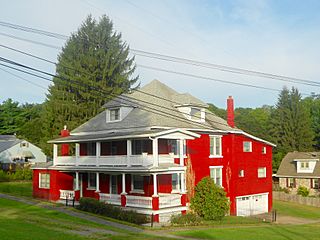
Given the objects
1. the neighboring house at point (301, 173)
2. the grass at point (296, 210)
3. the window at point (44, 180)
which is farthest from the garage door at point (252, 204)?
the window at point (44, 180)

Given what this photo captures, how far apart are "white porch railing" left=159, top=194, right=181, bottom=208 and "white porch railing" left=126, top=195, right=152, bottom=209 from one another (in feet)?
2.62

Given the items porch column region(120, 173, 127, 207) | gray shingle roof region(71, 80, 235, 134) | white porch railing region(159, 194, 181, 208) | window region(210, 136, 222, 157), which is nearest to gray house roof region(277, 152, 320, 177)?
gray shingle roof region(71, 80, 235, 134)

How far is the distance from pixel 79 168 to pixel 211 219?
10.9m

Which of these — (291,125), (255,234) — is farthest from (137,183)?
(291,125)

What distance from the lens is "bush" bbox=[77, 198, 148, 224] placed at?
27719 millimetres

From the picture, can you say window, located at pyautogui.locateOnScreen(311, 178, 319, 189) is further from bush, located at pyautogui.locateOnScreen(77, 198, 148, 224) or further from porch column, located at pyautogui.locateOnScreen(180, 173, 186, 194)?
bush, located at pyautogui.locateOnScreen(77, 198, 148, 224)

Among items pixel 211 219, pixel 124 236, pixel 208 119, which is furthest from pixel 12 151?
pixel 124 236

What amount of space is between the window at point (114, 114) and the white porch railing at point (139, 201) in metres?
7.98

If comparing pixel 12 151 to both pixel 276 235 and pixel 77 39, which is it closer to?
pixel 77 39

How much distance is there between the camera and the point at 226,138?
36906 mm

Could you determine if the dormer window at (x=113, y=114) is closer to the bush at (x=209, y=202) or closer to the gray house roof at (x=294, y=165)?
the bush at (x=209, y=202)

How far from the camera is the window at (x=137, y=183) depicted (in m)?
31.9

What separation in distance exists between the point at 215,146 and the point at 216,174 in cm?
229

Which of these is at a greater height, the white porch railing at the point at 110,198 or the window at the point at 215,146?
the window at the point at 215,146
